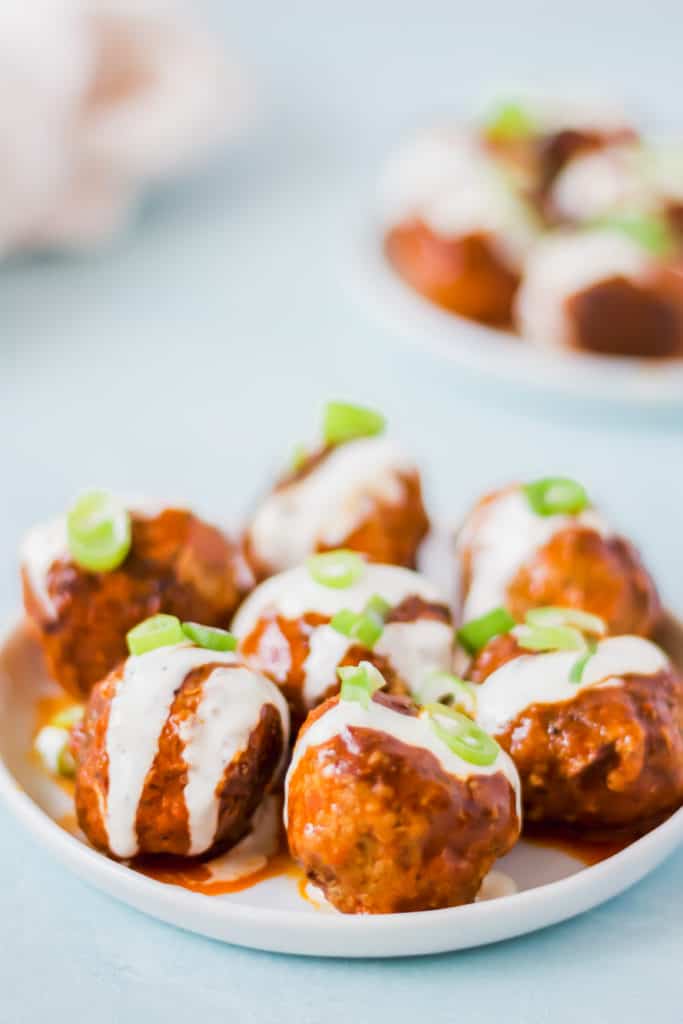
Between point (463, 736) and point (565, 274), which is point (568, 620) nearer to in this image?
point (463, 736)

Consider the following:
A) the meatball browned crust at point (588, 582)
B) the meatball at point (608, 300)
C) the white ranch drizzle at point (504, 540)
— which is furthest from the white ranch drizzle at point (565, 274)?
the meatball browned crust at point (588, 582)

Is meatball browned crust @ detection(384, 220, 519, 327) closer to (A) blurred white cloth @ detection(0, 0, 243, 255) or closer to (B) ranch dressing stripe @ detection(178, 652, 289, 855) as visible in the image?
(A) blurred white cloth @ detection(0, 0, 243, 255)

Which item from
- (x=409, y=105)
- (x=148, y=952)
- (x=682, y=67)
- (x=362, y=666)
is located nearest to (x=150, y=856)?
(x=148, y=952)

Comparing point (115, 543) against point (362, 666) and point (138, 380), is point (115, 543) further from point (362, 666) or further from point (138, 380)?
point (138, 380)

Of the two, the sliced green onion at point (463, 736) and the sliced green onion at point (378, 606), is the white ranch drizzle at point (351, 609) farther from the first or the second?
the sliced green onion at point (463, 736)

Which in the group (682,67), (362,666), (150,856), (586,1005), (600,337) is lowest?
(682,67)
